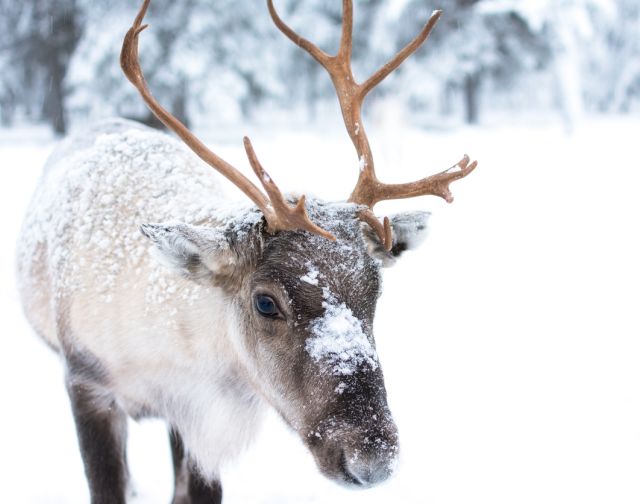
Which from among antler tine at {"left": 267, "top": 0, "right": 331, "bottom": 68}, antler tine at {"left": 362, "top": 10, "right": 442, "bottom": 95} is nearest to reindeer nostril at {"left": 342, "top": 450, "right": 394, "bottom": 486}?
antler tine at {"left": 362, "top": 10, "right": 442, "bottom": 95}

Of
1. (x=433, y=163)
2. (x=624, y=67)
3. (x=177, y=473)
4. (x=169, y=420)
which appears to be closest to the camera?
(x=169, y=420)

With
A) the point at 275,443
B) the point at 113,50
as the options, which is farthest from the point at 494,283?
the point at 113,50

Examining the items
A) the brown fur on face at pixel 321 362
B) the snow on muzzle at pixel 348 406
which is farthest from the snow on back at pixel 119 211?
the snow on muzzle at pixel 348 406

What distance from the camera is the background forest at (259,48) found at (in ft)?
66.5

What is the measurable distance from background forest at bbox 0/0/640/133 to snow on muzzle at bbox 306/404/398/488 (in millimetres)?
15633

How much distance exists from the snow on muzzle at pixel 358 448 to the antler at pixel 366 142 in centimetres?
68

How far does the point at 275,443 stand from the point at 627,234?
20.1ft

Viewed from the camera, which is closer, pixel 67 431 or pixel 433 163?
pixel 67 431

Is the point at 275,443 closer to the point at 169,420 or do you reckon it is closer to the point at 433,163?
the point at 169,420

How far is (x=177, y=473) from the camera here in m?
3.69

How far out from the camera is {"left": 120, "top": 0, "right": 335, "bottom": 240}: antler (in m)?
2.32

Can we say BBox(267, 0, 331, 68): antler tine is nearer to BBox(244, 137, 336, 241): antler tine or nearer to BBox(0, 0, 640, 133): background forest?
BBox(244, 137, 336, 241): antler tine

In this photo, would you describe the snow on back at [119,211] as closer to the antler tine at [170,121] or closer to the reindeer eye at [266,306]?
the antler tine at [170,121]

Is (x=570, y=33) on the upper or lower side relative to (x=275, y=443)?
upper
